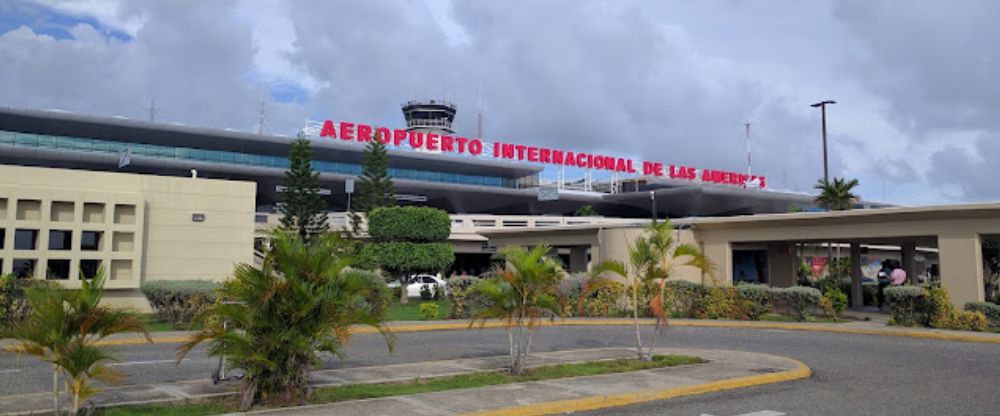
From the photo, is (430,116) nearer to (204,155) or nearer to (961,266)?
(204,155)

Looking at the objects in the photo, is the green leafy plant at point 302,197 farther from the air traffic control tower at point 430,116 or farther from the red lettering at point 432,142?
the air traffic control tower at point 430,116

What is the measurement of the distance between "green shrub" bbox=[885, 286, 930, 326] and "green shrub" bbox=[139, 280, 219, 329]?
18854 millimetres

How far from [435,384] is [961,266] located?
1745 centimetres

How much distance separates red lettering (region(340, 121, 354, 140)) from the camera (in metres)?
69.2

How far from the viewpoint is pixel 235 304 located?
9.48 metres

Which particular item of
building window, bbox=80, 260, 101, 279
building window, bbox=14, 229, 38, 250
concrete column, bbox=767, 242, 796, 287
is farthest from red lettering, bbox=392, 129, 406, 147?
building window, bbox=14, 229, 38, 250

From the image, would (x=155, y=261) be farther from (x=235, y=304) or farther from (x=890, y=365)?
(x=890, y=365)

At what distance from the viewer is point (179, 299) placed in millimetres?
21234

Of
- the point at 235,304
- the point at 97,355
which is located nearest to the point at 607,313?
the point at 235,304

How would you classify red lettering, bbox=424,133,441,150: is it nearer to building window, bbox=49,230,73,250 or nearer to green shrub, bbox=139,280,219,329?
building window, bbox=49,230,73,250

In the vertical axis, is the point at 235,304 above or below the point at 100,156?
below

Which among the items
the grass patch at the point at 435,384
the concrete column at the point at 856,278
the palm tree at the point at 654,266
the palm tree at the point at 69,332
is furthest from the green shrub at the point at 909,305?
the palm tree at the point at 69,332

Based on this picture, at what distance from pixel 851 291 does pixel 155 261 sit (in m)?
27.1

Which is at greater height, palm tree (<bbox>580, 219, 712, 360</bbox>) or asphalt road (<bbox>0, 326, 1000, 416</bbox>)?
palm tree (<bbox>580, 219, 712, 360</bbox>)
